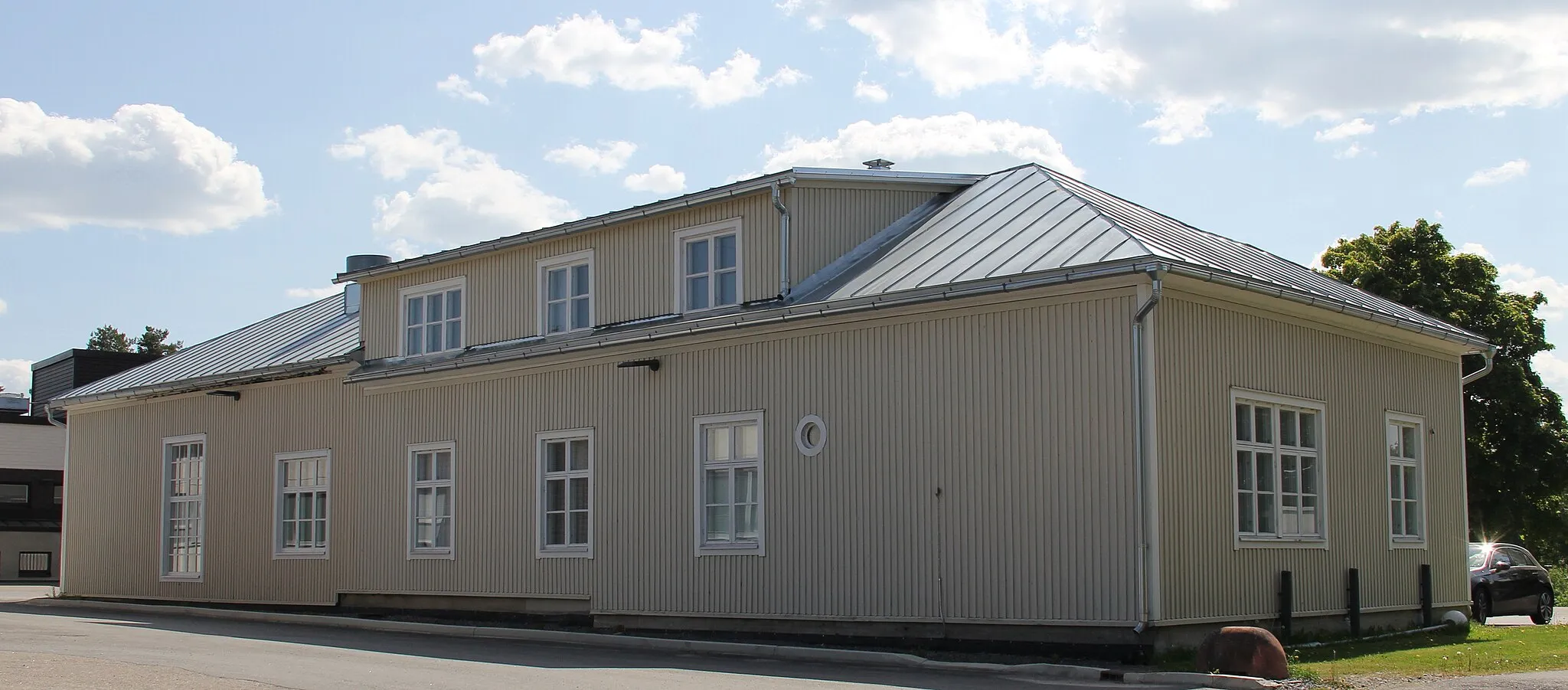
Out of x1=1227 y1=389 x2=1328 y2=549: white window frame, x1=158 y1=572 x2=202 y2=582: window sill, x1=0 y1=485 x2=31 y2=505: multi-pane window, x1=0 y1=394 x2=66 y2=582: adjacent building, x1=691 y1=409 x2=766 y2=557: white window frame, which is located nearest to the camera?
x1=1227 y1=389 x2=1328 y2=549: white window frame

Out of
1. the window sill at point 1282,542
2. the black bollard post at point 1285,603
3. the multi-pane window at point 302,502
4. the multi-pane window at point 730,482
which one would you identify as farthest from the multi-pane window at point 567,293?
the black bollard post at point 1285,603

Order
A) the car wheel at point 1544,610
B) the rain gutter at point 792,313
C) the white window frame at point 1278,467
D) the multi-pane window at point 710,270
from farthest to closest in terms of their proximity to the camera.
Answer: the car wheel at point 1544,610 < the multi-pane window at point 710,270 < the white window frame at point 1278,467 < the rain gutter at point 792,313

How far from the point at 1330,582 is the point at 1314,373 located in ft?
7.55

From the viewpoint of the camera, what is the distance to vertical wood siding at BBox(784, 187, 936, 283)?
18.6 metres

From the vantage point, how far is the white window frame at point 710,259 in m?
18.9

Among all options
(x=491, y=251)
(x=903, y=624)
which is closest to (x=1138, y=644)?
(x=903, y=624)

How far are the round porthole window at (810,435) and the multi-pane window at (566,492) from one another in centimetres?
368

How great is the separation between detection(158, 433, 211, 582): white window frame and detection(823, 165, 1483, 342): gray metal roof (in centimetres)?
1349

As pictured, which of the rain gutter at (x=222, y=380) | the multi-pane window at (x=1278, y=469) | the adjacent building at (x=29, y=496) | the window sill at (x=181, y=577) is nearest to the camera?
the multi-pane window at (x=1278, y=469)

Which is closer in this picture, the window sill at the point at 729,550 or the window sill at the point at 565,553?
the window sill at the point at 729,550

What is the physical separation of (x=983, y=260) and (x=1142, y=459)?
9.67ft

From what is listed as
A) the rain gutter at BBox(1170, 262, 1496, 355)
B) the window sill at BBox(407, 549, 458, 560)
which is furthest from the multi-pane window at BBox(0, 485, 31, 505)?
the rain gutter at BBox(1170, 262, 1496, 355)

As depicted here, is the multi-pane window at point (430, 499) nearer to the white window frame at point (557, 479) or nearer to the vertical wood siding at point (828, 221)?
the white window frame at point (557, 479)

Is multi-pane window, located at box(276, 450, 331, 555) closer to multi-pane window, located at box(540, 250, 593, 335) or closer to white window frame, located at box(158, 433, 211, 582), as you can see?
white window frame, located at box(158, 433, 211, 582)
